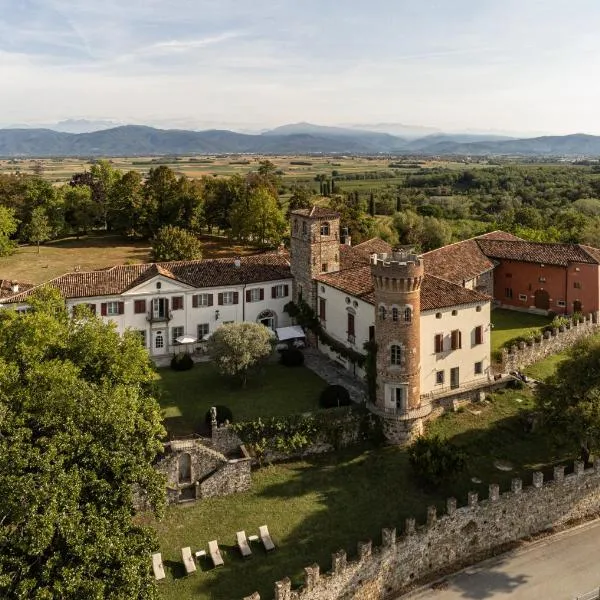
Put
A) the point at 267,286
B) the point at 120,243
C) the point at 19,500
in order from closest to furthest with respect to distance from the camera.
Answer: the point at 19,500 < the point at 267,286 < the point at 120,243

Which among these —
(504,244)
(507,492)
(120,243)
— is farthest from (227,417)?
(120,243)

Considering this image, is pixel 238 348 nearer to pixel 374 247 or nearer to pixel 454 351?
pixel 454 351

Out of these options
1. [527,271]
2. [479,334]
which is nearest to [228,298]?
[479,334]

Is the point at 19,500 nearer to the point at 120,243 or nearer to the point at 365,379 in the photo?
the point at 365,379

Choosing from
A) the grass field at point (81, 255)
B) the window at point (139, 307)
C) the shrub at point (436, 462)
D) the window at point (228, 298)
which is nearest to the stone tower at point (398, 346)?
the shrub at point (436, 462)

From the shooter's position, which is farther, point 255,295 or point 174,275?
point 255,295

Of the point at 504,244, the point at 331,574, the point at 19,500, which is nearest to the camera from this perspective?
the point at 19,500

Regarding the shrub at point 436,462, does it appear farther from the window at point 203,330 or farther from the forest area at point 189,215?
the forest area at point 189,215
